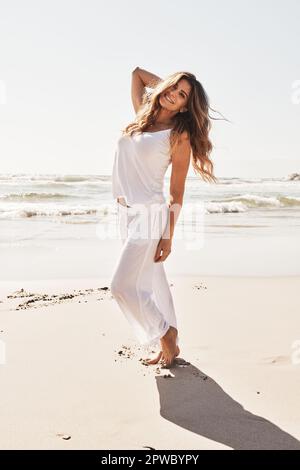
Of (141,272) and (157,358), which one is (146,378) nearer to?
(157,358)

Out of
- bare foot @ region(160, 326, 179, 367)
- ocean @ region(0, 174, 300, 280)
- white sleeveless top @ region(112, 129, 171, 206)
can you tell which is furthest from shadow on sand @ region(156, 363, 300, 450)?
ocean @ region(0, 174, 300, 280)

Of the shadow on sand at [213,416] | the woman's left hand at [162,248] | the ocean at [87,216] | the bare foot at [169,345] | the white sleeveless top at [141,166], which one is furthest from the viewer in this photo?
the ocean at [87,216]

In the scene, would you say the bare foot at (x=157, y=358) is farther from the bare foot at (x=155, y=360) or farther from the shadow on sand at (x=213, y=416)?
the shadow on sand at (x=213, y=416)

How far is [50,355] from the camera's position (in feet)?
12.5

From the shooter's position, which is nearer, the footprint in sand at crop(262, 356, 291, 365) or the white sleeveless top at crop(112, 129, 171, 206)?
the white sleeveless top at crop(112, 129, 171, 206)

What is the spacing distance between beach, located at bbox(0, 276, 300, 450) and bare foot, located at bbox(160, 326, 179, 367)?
0.08m

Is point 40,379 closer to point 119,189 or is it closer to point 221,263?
point 119,189

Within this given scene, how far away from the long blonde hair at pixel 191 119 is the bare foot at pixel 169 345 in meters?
1.08

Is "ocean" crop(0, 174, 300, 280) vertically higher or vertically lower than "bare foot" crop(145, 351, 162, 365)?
lower

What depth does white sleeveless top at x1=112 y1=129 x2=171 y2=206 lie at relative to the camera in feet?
11.2

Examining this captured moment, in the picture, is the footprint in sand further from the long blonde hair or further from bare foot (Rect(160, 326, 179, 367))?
→ the long blonde hair

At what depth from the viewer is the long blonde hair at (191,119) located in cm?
343

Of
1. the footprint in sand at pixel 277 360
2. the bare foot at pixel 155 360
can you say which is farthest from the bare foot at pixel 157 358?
the footprint in sand at pixel 277 360

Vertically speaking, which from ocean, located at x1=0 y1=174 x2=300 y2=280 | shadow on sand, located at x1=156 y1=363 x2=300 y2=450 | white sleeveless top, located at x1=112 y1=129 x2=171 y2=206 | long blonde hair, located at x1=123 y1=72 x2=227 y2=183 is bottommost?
ocean, located at x1=0 y1=174 x2=300 y2=280
